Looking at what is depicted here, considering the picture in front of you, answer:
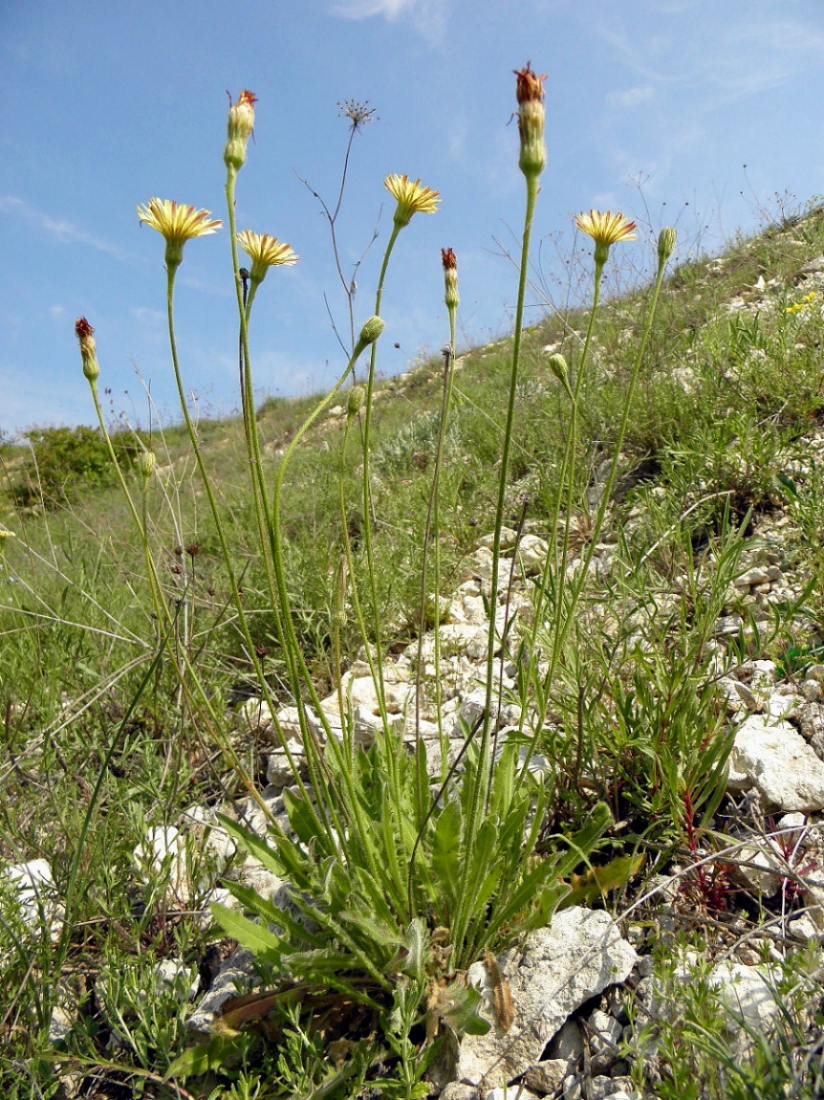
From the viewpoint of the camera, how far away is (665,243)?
1169 mm

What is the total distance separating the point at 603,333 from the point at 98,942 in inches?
175

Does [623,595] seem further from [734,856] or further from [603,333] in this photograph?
[603,333]

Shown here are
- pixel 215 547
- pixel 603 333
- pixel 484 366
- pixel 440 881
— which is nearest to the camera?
pixel 440 881

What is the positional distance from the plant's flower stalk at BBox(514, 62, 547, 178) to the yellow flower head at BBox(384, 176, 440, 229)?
0.87 ft

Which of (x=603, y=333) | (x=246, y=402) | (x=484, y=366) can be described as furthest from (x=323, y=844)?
(x=484, y=366)

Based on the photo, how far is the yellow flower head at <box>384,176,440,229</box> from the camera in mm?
1090

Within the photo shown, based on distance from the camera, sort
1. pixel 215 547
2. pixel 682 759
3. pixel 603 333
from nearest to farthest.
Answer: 1. pixel 682 759
2. pixel 215 547
3. pixel 603 333

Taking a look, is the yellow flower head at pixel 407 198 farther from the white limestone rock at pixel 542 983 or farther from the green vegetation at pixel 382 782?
the white limestone rock at pixel 542 983

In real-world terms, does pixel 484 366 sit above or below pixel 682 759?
above

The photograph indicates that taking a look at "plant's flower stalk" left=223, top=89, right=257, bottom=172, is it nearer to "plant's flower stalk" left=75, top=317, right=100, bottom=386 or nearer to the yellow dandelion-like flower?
the yellow dandelion-like flower

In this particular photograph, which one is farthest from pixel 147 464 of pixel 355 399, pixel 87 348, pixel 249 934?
pixel 249 934

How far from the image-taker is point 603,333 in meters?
4.59

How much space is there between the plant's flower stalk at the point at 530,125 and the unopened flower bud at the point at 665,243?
15.6 inches

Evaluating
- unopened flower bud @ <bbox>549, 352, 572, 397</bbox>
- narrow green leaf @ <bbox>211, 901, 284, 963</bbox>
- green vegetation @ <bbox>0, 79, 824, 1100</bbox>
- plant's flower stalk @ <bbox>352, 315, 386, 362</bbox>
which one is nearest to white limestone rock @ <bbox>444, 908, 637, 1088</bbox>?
green vegetation @ <bbox>0, 79, 824, 1100</bbox>
